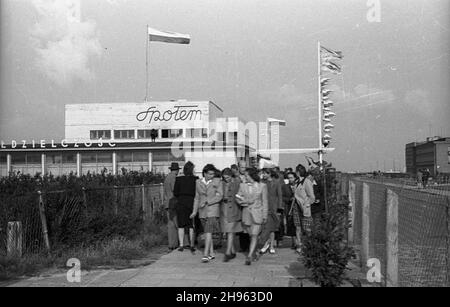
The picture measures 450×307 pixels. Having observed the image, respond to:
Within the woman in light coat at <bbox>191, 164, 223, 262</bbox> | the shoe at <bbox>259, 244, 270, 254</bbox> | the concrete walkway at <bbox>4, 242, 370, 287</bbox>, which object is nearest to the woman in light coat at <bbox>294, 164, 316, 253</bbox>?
the shoe at <bbox>259, 244, 270, 254</bbox>

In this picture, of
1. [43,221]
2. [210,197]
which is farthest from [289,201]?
[43,221]

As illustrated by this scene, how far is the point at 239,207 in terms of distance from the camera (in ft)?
34.0

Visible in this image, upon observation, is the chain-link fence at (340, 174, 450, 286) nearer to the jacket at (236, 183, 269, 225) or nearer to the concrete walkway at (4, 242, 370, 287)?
the concrete walkway at (4, 242, 370, 287)

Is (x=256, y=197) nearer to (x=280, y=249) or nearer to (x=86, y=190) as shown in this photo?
(x=280, y=249)

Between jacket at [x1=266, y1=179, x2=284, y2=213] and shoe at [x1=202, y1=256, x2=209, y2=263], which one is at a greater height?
jacket at [x1=266, y1=179, x2=284, y2=213]

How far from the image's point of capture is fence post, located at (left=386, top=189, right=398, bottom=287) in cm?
679

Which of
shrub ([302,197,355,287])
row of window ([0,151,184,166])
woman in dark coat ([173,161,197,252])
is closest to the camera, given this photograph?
shrub ([302,197,355,287])

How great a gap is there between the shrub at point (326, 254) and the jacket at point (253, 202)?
235 cm

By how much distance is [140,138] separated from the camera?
200 feet

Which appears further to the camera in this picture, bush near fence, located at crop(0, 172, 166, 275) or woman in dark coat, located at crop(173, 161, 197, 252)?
woman in dark coat, located at crop(173, 161, 197, 252)

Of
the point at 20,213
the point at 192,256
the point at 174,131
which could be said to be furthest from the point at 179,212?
the point at 174,131

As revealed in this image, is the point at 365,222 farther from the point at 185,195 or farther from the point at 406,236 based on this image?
the point at 185,195
